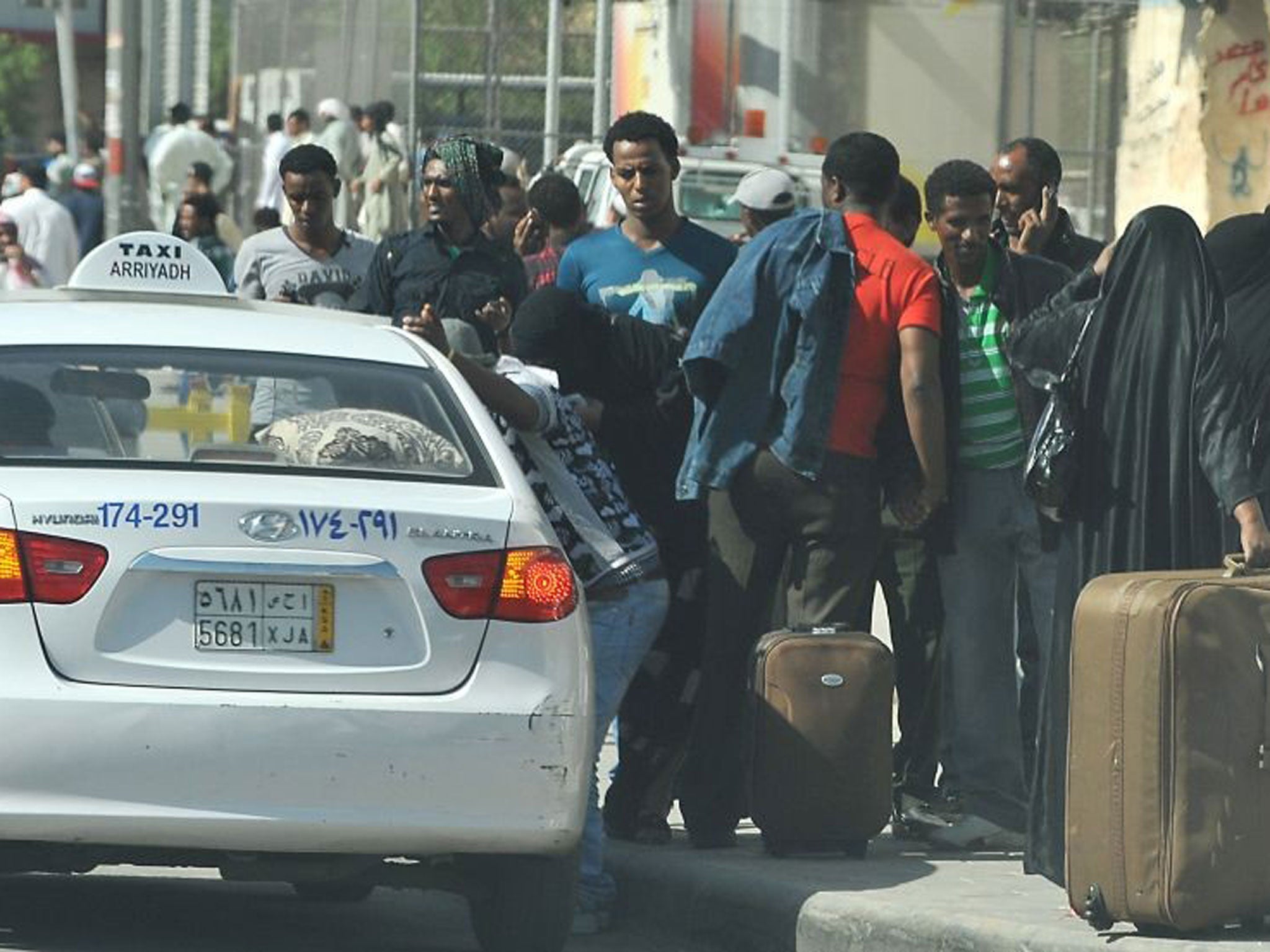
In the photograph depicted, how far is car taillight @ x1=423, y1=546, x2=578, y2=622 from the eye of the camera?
6.72 meters

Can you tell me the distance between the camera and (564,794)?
6836 millimetres

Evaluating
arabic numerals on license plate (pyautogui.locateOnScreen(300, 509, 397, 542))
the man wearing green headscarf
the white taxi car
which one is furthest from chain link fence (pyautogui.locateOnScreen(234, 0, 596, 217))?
arabic numerals on license plate (pyautogui.locateOnScreen(300, 509, 397, 542))

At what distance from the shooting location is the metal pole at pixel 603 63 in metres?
20.4

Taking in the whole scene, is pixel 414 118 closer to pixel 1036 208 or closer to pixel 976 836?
pixel 1036 208

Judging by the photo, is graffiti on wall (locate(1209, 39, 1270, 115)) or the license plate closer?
the license plate

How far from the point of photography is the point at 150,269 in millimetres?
8312

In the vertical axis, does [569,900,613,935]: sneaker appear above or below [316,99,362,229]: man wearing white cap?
below

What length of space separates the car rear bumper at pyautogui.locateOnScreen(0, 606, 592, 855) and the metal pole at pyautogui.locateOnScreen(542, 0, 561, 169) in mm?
13334

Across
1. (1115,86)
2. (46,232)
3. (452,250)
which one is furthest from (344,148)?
(452,250)

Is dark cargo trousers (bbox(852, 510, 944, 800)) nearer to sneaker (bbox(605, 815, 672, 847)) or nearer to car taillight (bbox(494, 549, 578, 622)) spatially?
sneaker (bbox(605, 815, 672, 847))

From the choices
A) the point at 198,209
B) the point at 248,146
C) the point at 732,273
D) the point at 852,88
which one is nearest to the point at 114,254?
the point at 732,273

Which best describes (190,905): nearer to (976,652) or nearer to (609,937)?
(609,937)

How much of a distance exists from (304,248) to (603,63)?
10003mm

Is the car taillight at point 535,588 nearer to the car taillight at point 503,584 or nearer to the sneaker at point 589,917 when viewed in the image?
the car taillight at point 503,584
